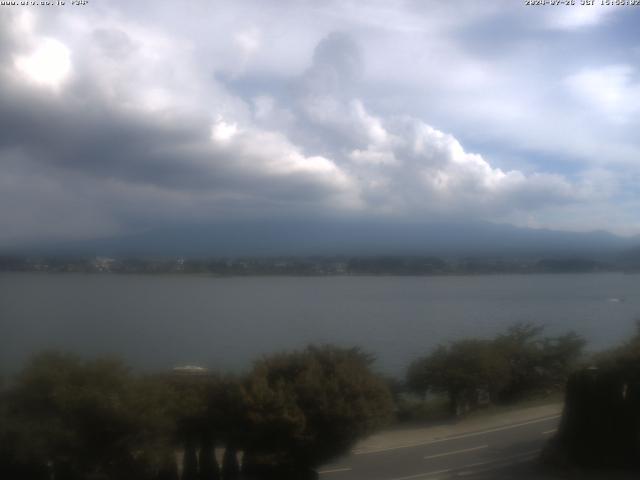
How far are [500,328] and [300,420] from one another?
15947 mm

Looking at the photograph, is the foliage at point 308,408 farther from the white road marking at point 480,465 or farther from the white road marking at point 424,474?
the white road marking at point 480,465

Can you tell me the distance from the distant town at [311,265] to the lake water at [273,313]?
1.78ft

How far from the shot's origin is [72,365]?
1031 cm

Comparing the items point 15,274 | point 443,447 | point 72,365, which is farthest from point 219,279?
point 72,365

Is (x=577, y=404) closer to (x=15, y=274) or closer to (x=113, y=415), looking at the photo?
(x=113, y=415)

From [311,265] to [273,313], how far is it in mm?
9728

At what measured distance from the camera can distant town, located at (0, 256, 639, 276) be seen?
23969 mm

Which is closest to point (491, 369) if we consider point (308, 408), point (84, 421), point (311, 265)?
point (308, 408)

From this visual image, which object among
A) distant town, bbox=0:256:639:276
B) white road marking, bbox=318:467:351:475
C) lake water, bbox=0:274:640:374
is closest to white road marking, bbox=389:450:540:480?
white road marking, bbox=318:467:351:475

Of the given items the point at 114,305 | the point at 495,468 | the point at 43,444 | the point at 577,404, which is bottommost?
the point at 495,468

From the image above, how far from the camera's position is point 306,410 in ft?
35.2

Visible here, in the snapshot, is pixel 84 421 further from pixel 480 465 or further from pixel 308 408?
pixel 480 465

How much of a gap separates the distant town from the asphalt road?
11.4 m

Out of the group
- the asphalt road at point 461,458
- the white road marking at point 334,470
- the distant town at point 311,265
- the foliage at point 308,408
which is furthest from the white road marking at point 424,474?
the distant town at point 311,265
